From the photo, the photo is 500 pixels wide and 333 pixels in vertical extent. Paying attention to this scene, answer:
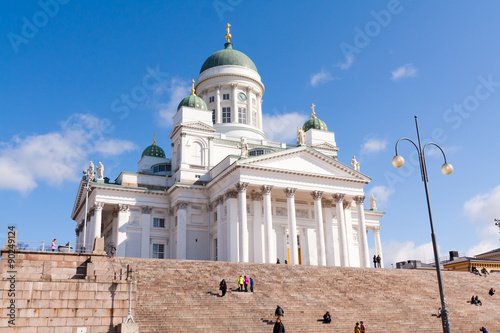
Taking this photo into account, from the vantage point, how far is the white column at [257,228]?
1658 inches

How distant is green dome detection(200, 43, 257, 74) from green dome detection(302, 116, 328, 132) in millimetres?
9467

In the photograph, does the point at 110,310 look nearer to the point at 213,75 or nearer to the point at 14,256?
the point at 14,256

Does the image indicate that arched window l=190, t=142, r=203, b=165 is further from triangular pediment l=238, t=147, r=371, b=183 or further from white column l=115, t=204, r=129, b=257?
triangular pediment l=238, t=147, r=371, b=183

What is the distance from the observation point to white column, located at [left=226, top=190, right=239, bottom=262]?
3967cm

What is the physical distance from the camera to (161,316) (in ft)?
72.6

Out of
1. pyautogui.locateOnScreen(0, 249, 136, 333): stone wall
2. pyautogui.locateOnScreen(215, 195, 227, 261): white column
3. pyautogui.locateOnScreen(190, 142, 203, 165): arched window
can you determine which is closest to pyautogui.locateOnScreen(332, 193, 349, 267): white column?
pyautogui.locateOnScreen(215, 195, 227, 261): white column

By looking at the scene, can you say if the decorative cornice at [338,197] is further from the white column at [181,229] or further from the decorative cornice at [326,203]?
the white column at [181,229]

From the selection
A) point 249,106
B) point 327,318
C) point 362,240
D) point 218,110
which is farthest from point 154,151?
point 327,318

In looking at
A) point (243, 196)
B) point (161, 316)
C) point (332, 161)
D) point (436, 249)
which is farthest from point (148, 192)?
point (436, 249)

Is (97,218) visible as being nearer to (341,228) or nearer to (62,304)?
(341,228)

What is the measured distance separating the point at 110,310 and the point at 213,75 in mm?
39951

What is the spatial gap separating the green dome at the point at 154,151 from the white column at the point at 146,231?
10.4 metres

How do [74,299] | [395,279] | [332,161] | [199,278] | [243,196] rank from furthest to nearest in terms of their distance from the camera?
[332,161]
[243,196]
[395,279]
[199,278]
[74,299]

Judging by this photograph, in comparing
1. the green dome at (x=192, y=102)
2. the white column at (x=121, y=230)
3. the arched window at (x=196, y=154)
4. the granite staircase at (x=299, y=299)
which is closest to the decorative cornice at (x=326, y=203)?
the granite staircase at (x=299, y=299)
